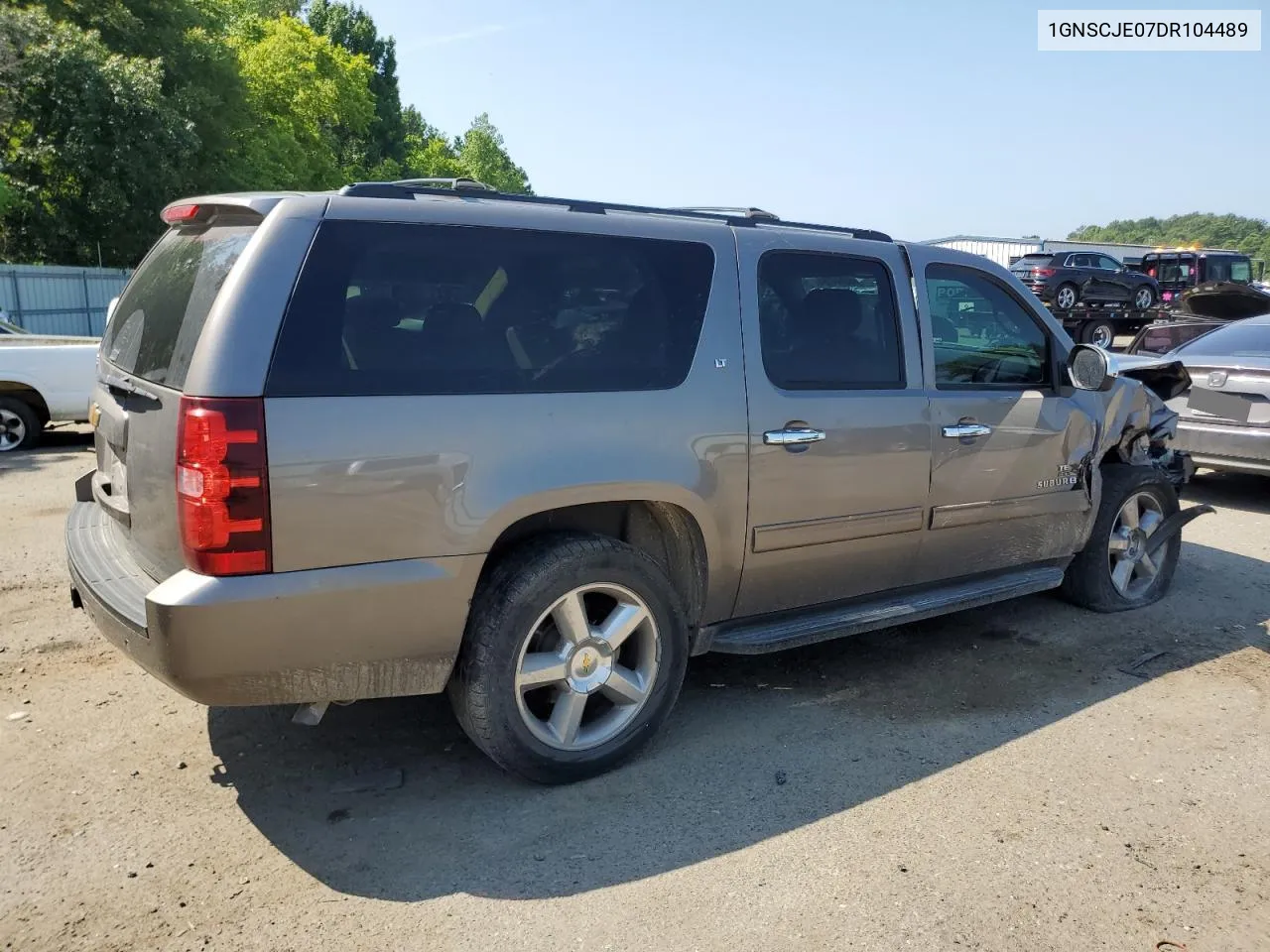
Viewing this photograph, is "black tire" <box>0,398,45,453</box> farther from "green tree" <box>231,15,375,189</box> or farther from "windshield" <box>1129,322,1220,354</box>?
"green tree" <box>231,15,375,189</box>

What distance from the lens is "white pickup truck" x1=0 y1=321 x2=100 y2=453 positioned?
9.44m

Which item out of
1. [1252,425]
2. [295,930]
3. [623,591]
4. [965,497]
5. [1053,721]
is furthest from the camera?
[1252,425]

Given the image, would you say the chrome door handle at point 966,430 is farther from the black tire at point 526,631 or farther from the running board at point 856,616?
the black tire at point 526,631

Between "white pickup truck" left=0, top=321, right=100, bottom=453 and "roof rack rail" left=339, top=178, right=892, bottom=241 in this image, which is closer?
"roof rack rail" left=339, top=178, right=892, bottom=241

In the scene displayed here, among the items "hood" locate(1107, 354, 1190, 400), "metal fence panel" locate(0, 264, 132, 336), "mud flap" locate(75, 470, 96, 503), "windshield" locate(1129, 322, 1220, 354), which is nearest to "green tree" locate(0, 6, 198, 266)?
"metal fence panel" locate(0, 264, 132, 336)

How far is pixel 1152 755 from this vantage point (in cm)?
379

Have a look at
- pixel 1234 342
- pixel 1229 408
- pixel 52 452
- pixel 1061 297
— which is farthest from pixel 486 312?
pixel 1061 297

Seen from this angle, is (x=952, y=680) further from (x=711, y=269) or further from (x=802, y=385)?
(x=711, y=269)

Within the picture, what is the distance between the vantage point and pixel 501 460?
10.3ft

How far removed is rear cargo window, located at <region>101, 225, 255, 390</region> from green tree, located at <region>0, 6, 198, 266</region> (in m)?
24.7

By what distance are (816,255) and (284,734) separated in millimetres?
2808

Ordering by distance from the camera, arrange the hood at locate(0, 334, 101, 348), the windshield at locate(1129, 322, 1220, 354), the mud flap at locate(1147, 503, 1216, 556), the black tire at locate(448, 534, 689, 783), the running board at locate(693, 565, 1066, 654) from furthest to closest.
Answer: the windshield at locate(1129, 322, 1220, 354), the hood at locate(0, 334, 101, 348), the mud flap at locate(1147, 503, 1216, 556), the running board at locate(693, 565, 1066, 654), the black tire at locate(448, 534, 689, 783)

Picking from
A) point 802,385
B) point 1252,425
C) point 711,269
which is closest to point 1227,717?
point 802,385

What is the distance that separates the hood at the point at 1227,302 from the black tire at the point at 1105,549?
878 cm
